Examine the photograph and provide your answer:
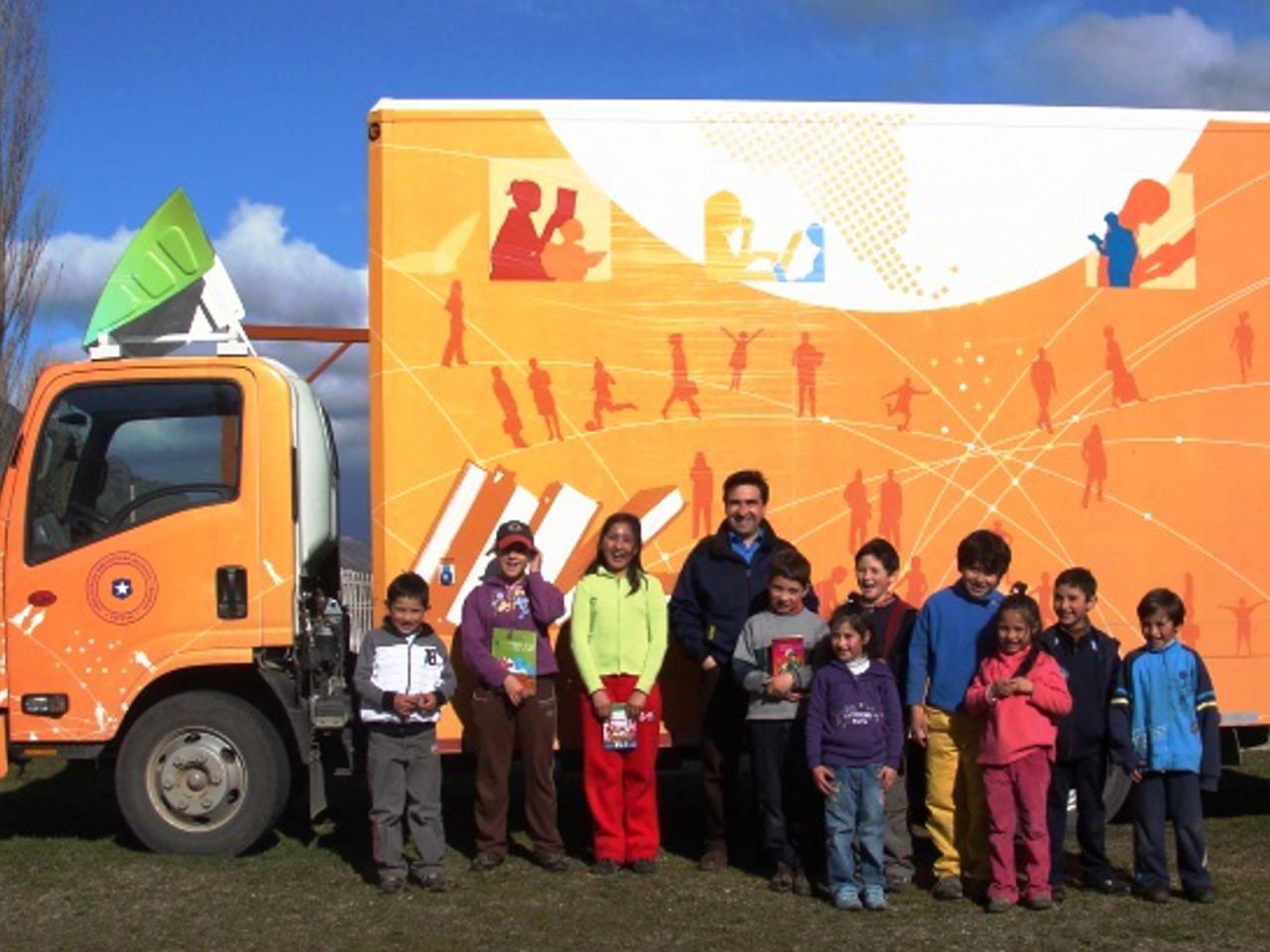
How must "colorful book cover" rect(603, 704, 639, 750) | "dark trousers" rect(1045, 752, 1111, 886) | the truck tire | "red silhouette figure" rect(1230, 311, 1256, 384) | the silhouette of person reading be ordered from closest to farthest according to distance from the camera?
"dark trousers" rect(1045, 752, 1111, 886)
"colorful book cover" rect(603, 704, 639, 750)
the truck tire
the silhouette of person reading
"red silhouette figure" rect(1230, 311, 1256, 384)

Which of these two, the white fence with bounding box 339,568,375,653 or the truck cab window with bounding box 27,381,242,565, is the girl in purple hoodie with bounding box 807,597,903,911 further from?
the truck cab window with bounding box 27,381,242,565

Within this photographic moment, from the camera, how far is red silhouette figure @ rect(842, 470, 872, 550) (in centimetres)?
761

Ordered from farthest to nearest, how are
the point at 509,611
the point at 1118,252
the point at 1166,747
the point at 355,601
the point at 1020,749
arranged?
1. the point at 355,601
2. the point at 1118,252
3. the point at 509,611
4. the point at 1166,747
5. the point at 1020,749

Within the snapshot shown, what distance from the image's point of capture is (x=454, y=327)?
750cm

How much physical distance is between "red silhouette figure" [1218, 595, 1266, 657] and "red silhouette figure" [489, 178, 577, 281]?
3.98m

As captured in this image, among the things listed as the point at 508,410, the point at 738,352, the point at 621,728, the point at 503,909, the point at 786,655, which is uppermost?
the point at 738,352

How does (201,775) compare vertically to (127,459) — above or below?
below

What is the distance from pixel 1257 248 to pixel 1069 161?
1.11 metres

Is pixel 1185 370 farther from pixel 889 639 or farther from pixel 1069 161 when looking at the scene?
pixel 889 639

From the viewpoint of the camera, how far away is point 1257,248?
7.86m

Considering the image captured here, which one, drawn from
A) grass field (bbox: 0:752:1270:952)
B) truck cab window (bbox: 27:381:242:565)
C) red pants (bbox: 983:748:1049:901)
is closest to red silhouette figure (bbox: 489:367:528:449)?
truck cab window (bbox: 27:381:242:565)

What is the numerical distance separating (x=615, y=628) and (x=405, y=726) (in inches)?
44.0

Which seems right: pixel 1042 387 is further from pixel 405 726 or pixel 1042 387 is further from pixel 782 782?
pixel 405 726

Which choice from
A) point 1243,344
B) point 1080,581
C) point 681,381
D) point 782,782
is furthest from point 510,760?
point 1243,344
